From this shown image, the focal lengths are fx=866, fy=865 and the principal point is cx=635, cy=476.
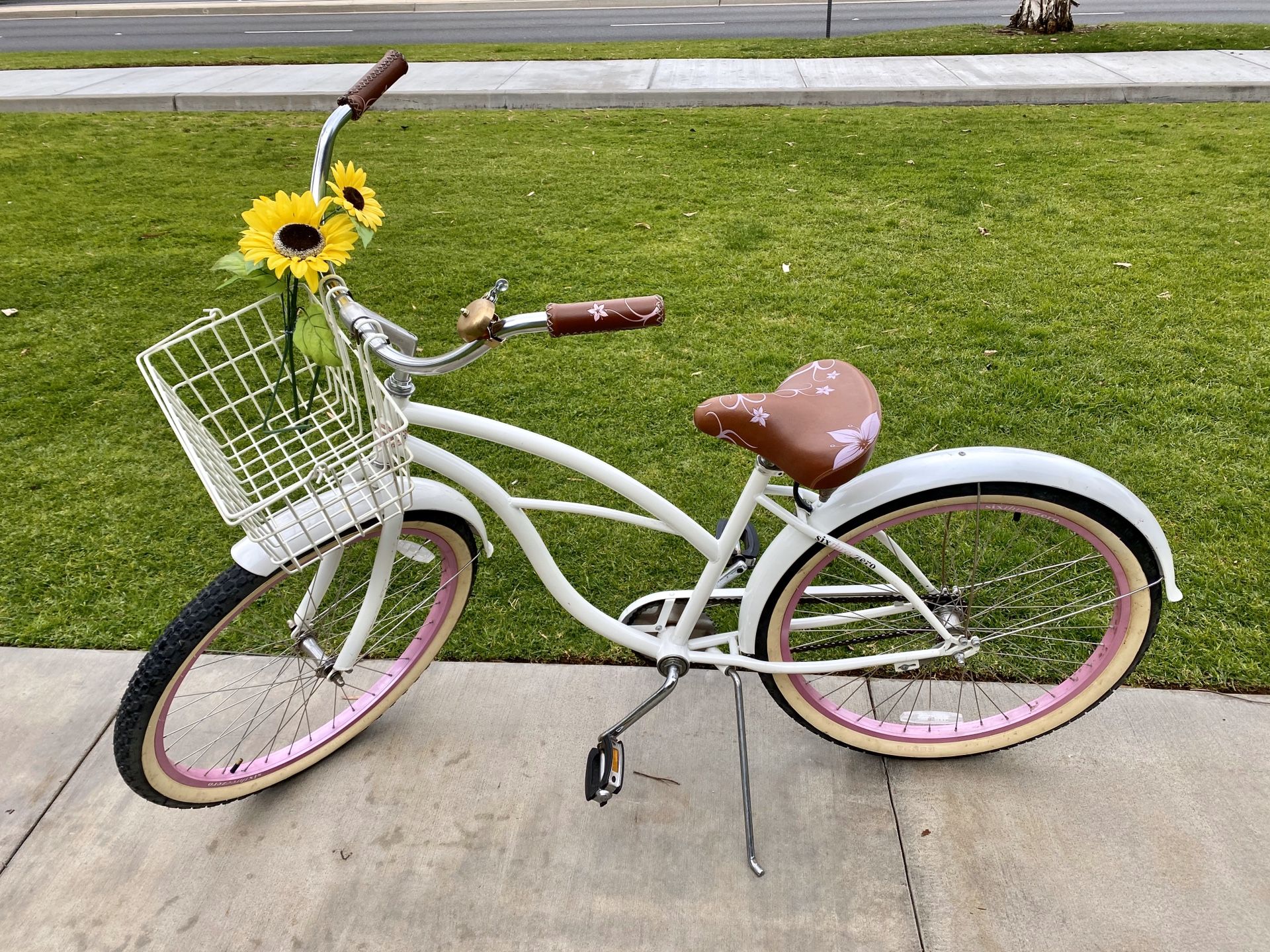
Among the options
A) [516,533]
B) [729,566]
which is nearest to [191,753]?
[516,533]

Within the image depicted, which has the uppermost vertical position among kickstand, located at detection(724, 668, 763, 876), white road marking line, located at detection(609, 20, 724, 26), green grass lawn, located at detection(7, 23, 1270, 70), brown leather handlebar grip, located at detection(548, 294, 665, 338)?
brown leather handlebar grip, located at detection(548, 294, 665, 338)

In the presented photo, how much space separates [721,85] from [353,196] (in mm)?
8068

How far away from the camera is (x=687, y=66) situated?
9758 millimetres

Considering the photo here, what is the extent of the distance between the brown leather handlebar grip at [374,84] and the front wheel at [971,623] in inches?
53.6

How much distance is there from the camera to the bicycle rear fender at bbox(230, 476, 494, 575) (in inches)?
72.1

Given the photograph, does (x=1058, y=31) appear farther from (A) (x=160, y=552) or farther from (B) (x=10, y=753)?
(B) (x=10, y=753)

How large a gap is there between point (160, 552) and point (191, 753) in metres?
0.96

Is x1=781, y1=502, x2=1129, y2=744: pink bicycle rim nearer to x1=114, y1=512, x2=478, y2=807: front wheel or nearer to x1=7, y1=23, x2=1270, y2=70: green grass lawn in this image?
x1=114, y1=512, x2=478, y2=807: front wheel

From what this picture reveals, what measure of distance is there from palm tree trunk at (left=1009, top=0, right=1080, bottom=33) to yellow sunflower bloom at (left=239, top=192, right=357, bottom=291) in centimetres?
1181

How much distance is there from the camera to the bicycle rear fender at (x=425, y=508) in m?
1.83

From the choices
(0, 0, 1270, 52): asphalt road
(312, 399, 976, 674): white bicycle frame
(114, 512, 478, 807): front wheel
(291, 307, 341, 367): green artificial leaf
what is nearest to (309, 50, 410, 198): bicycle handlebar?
(291, 307, 341, 367): green artificial leaf

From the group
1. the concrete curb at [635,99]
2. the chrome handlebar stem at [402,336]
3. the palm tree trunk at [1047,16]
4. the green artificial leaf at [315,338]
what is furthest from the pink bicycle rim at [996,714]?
the palm tree trunk at [1047,16]

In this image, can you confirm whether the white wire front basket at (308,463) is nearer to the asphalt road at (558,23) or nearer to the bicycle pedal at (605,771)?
the bicycle pedal at (605,771)

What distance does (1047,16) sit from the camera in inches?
418
